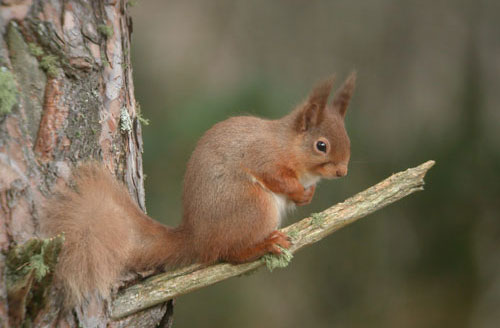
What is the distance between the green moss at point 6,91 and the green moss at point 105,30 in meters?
0.33

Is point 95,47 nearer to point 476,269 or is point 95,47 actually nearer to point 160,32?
point 160,32

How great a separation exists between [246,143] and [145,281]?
1.95 ft

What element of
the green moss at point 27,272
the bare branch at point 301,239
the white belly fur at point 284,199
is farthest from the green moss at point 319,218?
the green moss at point 27,272

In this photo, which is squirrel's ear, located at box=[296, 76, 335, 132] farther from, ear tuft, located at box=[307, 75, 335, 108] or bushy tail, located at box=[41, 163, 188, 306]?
bushy tail, located at box=[41, 163, 188, 306]

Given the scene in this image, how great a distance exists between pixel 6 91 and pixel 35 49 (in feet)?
0.47

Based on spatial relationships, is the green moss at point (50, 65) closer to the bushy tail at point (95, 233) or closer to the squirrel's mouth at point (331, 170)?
the bushy tail at point (95, 233)

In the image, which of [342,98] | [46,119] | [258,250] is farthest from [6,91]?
[342,98]

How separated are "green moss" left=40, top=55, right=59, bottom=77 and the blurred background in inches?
62.1

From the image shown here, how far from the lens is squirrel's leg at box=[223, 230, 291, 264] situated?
1.82 metres

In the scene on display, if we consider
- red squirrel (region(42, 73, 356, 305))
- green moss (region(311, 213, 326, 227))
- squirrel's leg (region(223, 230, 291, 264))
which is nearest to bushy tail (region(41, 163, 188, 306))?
red squirrel (region(42, 73, 356, 305))

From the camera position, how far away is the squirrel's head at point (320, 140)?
211 centimetres

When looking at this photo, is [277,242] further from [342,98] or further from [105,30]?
[105,30]

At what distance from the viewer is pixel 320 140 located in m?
2.12

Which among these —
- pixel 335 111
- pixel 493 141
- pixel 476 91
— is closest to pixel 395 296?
pixel 493 141
